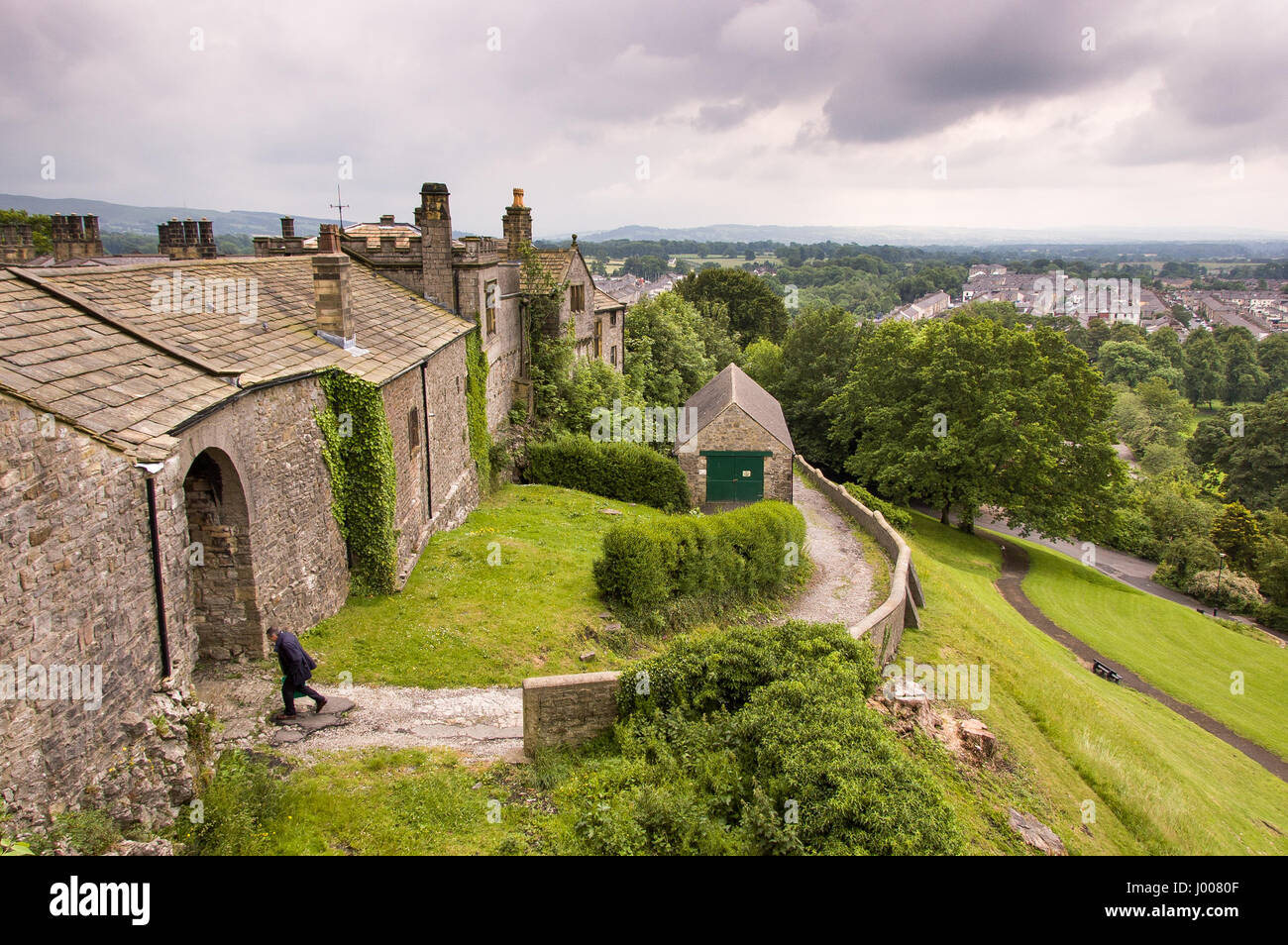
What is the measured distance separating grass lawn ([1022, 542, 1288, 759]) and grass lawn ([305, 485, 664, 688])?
21.5 meters

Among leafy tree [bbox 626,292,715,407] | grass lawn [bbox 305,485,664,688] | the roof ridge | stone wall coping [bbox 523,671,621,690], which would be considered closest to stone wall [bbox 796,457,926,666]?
stone wall coping [bbox 523,671,621,690]

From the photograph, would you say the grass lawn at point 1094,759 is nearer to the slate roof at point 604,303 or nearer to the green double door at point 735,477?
Answer: the green double door at point 735,477

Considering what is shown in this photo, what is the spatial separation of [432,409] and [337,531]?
18.5 ft

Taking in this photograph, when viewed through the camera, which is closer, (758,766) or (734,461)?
(758,766)

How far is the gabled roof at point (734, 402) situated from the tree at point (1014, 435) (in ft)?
24.9

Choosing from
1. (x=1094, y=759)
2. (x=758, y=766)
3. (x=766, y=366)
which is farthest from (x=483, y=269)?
(x=766, y=366)

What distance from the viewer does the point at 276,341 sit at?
45.0 feet

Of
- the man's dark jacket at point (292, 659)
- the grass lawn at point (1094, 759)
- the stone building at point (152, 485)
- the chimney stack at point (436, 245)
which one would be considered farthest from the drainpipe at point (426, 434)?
the grass lawn at point (1094, 759)

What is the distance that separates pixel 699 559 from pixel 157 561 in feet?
40.2

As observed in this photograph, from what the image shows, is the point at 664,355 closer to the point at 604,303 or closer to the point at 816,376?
the point at 604,303

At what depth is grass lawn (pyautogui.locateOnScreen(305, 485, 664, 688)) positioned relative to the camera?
13.3 meters

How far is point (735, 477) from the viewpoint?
3030cm

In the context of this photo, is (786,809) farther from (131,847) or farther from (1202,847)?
(1202,847)
